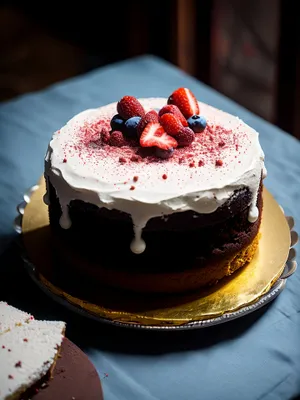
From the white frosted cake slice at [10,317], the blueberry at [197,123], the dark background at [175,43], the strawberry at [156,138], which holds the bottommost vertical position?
the dark background at [175,43]

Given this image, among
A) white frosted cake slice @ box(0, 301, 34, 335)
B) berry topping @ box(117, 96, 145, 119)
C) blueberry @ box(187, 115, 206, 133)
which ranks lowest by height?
white frosted cake slice @ box(0, 301, 34, 335)

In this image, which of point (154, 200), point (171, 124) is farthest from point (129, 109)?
point (154, 200)

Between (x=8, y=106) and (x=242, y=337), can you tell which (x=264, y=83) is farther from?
(x=242, y=337)

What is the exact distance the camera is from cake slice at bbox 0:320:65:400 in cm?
176

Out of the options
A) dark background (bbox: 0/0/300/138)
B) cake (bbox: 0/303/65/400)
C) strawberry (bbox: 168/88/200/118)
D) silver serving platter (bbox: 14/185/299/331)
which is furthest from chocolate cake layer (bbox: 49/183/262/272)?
dark background (bbox: 0/0/300/138)

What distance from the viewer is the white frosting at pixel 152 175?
1928 millimetres

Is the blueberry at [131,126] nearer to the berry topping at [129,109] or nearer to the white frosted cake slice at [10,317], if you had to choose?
the berry topping at [129,109]

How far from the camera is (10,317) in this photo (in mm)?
1955

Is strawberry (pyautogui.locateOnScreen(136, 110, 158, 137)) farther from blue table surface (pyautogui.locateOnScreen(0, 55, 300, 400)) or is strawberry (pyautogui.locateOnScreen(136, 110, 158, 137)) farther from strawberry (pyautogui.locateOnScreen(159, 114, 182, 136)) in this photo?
blue table surface (pyautogui.locateOnScreen(0, 55, 300, 400))

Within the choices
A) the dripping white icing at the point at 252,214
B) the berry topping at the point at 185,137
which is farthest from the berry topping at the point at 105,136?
the dripping white icing at the point at 252,214

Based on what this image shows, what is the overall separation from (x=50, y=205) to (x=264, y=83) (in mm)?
2191

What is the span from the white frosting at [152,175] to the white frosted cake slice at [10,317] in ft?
0.92

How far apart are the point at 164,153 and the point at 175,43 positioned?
2206mm

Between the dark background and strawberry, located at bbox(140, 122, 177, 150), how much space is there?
4.99 feet
